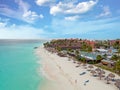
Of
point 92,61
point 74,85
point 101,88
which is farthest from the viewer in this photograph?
point 92,61

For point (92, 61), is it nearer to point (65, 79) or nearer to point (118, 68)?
point (118, 68)


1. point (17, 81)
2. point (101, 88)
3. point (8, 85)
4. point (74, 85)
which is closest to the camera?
point (101, 88)

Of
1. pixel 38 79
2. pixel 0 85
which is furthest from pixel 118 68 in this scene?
pixel 0 85

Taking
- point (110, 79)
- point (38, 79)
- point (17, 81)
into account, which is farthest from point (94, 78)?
point (17, 81)

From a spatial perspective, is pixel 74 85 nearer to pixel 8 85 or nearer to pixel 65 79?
pixel 65 79

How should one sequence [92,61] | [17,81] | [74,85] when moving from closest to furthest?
[74,85], [17,81], [92,61]

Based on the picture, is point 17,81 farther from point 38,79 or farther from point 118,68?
point 118,68

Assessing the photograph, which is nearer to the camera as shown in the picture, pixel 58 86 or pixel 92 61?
pixel 58 86

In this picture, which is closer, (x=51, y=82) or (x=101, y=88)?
(x=101, y=88)

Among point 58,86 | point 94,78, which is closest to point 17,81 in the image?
point 58,86
